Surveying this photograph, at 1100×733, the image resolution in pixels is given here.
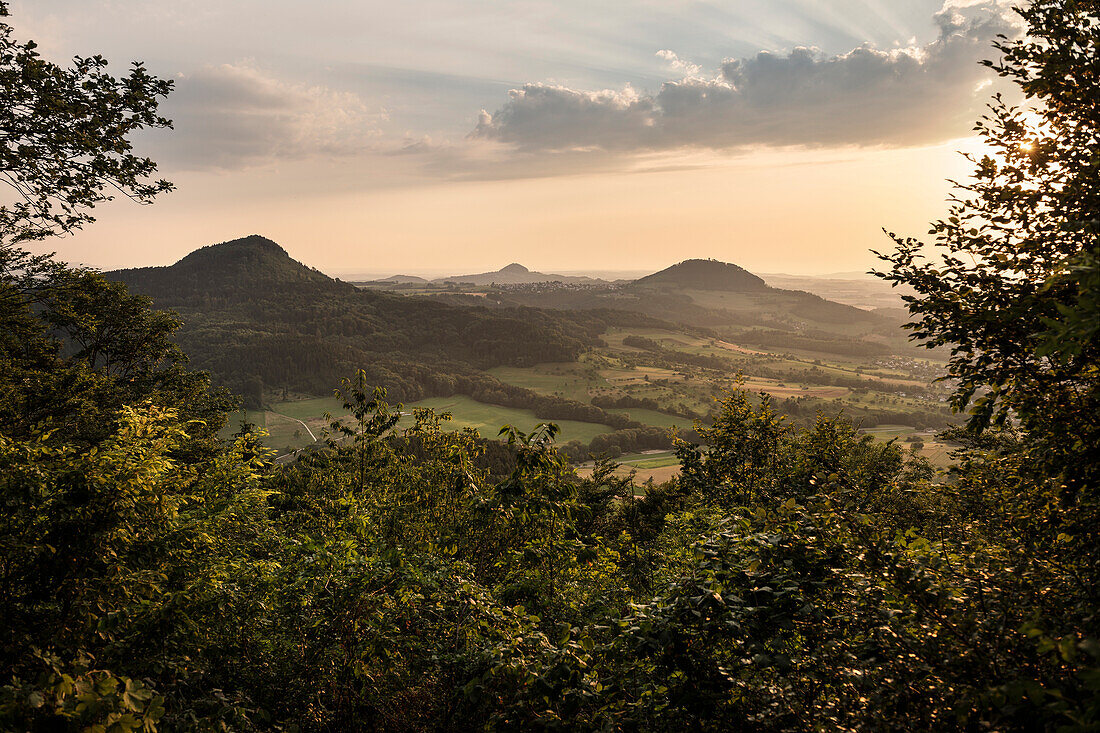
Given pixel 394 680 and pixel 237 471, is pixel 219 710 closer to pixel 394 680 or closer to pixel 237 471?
pixel 394 680

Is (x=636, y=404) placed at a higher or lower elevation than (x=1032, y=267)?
lower

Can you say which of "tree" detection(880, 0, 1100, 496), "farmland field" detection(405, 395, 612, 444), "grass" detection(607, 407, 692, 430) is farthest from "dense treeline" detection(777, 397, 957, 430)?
"tree" detection(880, 0, 1100, 496)

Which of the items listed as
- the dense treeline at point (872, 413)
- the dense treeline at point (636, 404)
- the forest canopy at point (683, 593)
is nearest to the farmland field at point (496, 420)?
the dense treeline at point (636, 404)

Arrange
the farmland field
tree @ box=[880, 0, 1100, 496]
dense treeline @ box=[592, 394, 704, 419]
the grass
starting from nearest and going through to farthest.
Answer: tree @ box=[880, 0, 1100, 496] < the farmland field < the grass < dense treeline @ box=[592, 394, 704, 419]

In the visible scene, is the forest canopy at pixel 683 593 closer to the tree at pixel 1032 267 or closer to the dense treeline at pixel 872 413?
the tree at pixel 1032 267

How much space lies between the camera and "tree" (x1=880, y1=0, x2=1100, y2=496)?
6.09 meters

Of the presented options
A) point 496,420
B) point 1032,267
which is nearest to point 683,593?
point 1032,267

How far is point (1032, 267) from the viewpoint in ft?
23.3

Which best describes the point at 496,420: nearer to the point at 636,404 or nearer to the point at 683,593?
the point at 636,404

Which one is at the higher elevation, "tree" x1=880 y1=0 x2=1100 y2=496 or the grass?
"tree" x1=880 y1=0 x2=1100 y2=496

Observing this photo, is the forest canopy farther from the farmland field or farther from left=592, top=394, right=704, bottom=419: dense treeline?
left=592, top=394, right=704, bottom=419: dense treeline

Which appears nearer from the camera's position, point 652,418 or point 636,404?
point 652,418

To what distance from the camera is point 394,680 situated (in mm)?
7715

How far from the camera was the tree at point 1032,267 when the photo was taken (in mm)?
6090
